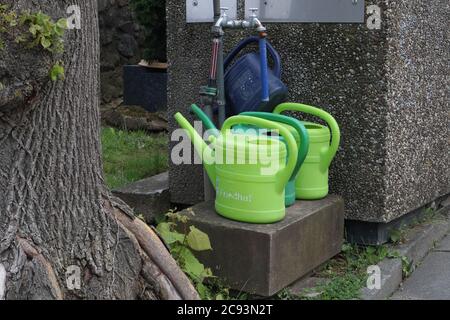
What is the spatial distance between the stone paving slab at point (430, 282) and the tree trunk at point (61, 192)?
1.36 metres

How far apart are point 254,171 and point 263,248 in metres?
0.32

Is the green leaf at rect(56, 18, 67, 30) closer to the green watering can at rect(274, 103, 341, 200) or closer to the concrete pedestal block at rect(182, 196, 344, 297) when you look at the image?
the concrete pedestal block at rect(182, 196, 344, 297)

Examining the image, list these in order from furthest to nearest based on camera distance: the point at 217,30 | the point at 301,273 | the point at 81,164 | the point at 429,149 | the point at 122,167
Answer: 1. the point at 122,167
2. the point at 429,149
3. the point at 217,30
4. the point at 301,273
5. the point at 81,164

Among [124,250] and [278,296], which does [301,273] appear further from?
[124,250]

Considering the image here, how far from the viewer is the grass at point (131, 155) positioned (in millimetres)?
5418

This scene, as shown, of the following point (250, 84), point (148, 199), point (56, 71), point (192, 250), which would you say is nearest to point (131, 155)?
point (148, 199)

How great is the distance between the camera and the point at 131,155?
6125 millimetres

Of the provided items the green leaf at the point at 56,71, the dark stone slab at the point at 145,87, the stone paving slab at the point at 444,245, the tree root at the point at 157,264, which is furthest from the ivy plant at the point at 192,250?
the dark stone slab at the point at 145,87

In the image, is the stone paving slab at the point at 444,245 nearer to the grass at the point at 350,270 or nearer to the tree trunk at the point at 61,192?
the grass at the point at 350,270

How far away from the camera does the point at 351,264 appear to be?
3854 mm

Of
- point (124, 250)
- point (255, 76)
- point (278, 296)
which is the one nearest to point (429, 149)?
point (255, 76)

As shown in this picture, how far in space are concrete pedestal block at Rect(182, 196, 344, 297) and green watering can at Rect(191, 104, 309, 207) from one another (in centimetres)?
8

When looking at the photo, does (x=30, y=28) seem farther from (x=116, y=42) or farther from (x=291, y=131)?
(x=116, y=42)

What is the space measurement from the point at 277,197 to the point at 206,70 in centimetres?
121
